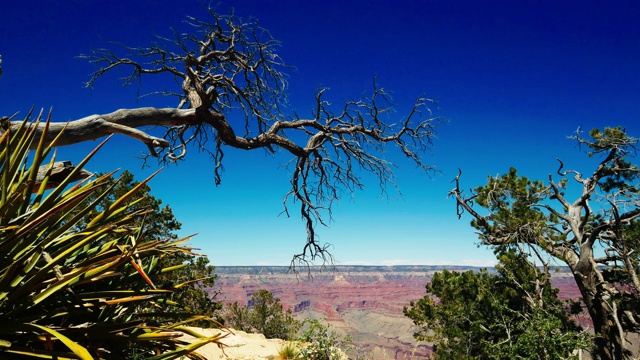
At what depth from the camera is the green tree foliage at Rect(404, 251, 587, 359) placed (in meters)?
12.0

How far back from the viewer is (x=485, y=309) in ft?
57.9

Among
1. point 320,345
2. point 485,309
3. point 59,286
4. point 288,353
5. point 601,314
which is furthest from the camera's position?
point 485,309

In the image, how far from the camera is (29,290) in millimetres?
2225

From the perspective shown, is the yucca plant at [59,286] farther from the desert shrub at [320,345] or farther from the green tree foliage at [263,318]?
the green tree foliage at [263,318]

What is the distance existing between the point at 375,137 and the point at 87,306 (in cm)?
529

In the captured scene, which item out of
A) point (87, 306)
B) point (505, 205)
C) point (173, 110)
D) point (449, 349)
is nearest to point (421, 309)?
point (449, 349)

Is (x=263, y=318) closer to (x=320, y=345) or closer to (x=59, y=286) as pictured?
(x=320, y=345)

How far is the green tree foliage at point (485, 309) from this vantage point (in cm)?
1198

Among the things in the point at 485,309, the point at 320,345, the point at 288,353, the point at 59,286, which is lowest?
the point at 485,309

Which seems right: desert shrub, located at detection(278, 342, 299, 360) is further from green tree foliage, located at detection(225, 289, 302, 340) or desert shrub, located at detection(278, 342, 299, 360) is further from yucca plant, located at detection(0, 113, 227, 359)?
green tree foliage, located at detection(225, 289, 302, 340)

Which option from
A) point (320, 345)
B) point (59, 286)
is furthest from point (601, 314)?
point (59, 286)

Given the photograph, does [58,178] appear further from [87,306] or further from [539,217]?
[539,217]

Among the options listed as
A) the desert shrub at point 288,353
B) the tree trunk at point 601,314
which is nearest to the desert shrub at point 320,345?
the desert shrub at point 288,353

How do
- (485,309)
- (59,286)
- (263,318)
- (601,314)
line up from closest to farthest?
(59,286), (601,314), (485,309), (263,318)
